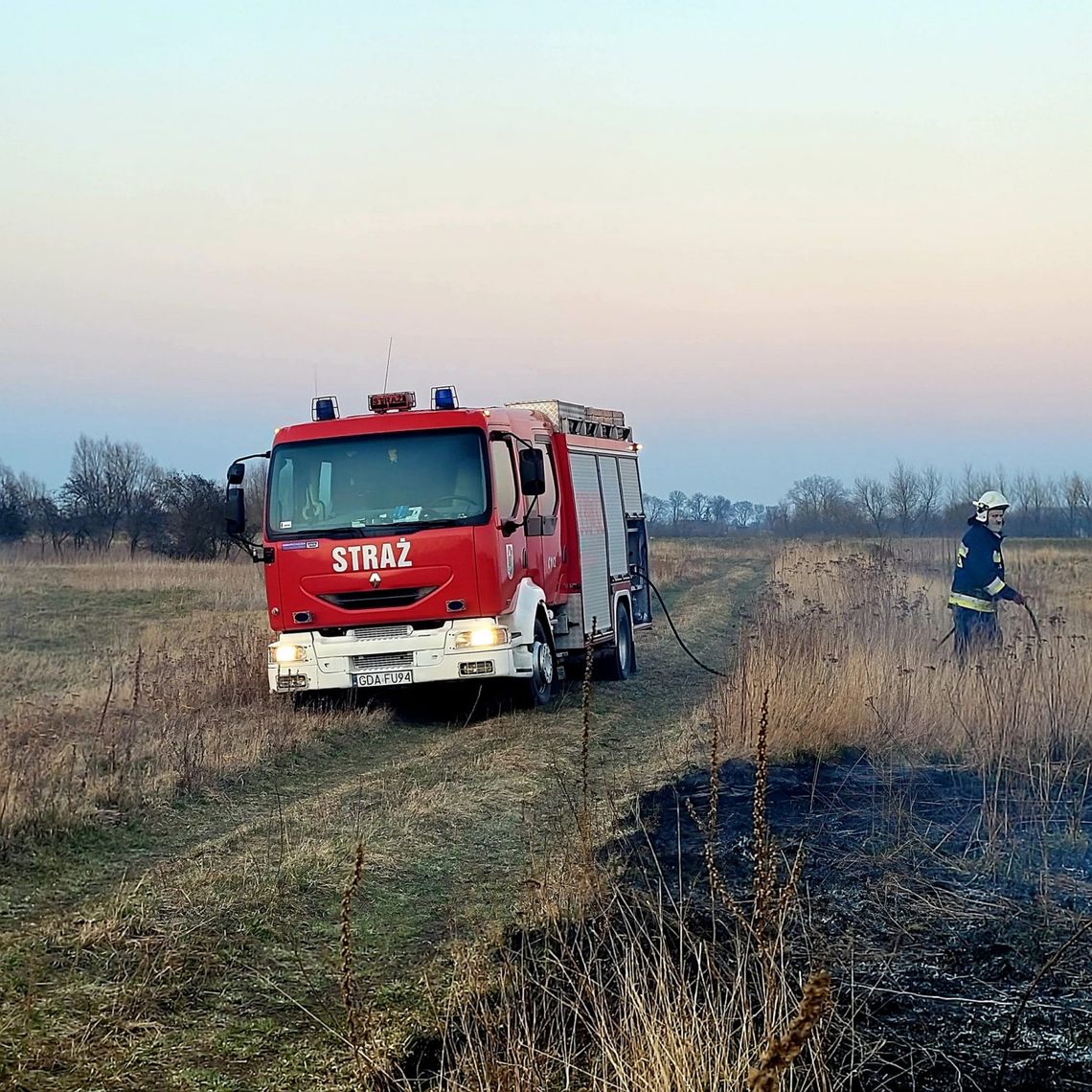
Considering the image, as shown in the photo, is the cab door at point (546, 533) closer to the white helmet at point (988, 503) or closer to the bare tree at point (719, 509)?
the white helmet at point (988, 503)

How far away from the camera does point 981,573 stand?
12.5m

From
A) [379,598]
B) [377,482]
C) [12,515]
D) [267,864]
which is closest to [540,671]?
[379,598]

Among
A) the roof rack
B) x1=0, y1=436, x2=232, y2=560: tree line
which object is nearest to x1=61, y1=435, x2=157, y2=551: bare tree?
x1=0, y1=436, x2=232, y2=560: tree line

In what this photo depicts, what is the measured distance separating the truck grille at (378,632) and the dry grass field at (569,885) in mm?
880

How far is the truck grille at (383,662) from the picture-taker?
11.8 meters

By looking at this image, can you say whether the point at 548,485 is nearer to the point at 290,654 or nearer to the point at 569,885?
the point at 290,654

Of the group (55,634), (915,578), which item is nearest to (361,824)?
(55,634)

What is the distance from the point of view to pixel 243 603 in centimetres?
2848

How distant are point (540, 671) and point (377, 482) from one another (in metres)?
2.61

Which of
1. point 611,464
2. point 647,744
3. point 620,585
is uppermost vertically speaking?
point 611,464

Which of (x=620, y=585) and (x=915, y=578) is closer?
(x=620, y=585)

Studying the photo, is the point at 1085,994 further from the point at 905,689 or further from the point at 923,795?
the point at 905,689

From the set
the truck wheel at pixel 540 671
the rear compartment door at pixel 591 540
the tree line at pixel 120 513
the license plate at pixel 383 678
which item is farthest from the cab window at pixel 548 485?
the tree line at pixel 120 513

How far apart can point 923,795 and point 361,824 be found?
3.50m
